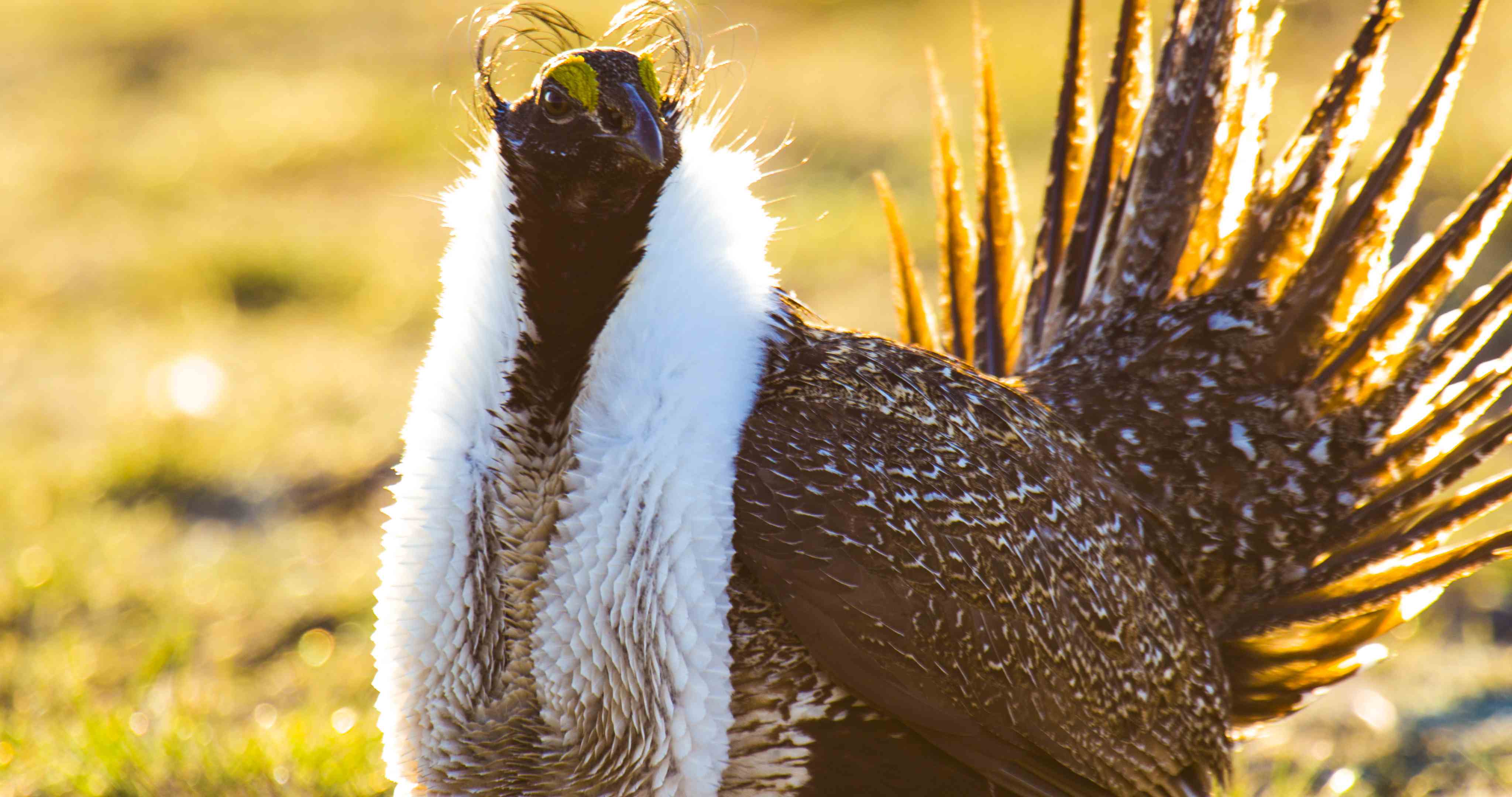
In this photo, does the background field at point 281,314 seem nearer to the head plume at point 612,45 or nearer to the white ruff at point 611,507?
the head plume at point 612,45

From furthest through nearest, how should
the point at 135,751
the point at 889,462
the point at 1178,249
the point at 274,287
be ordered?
the point at 274,287, the point at 1178,249, the point at 135,751, the point at 889,462

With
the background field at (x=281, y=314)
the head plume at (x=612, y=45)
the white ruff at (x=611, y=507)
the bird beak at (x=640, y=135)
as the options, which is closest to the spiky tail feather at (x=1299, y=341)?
the background field at (x=281, y=314)

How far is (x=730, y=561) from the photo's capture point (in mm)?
2221

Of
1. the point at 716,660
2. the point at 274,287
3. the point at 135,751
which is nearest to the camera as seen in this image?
the point at 716,660

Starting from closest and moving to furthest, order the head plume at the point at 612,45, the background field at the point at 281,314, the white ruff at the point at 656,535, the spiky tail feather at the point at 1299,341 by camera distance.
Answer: the white ruff at the point at 656,535 < the head plume at the point at 612,45 < the spiky tail feather at the point at 1299,341 < the background field at the point at 281,314

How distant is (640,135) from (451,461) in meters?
0.56

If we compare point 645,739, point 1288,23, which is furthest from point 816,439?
point 1288,23

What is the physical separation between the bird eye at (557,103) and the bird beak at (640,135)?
72mm

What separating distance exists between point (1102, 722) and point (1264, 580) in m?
0.68

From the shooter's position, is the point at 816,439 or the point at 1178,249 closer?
the point at 816,439

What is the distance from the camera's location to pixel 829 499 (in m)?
2.25

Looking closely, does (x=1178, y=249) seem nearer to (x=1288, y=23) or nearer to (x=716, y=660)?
(x=716, y=660)

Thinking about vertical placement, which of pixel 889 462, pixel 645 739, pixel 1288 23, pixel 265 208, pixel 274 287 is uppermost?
pixel 1288 23

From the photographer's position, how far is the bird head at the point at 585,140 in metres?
2.25
